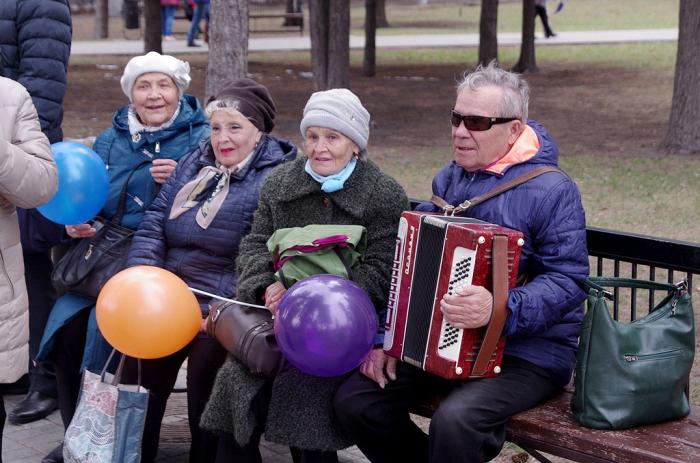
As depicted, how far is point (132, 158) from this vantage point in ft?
16.8

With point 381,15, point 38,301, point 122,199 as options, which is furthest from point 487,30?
point 381,15

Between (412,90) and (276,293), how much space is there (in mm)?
15485

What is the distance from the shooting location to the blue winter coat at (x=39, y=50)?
5.26 metres

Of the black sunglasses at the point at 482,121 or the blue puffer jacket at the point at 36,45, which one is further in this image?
the blue puffer jacket at the point at 36,45

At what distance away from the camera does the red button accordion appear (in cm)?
371

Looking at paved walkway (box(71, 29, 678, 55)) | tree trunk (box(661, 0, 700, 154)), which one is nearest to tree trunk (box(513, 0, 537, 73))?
paved walkway (box(71, 29, 678, 55))

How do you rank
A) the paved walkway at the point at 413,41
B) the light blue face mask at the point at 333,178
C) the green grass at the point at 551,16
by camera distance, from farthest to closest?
the green grass at the point at 551,16, the paved walkway at the point at 413,41, the light blue face mask at the point at 333,178

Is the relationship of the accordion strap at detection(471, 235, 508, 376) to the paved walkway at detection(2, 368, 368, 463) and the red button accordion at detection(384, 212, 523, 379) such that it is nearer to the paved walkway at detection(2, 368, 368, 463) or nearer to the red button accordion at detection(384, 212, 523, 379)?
the red button accordion at detection(384, 212, 523, 379)

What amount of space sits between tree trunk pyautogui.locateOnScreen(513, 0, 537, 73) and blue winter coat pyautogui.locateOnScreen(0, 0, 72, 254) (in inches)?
619

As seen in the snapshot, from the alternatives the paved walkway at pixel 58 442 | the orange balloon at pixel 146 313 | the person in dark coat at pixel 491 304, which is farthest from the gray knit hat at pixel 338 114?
the paved walkway at pixel 58 442

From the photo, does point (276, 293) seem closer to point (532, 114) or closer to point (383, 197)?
point (383, 197)

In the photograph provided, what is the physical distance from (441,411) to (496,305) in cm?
41

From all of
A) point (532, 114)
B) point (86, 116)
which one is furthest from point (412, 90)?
point (86, 116)

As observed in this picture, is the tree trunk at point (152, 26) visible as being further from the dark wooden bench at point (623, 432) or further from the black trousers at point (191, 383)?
the dark wooden bench at point (623, 432)
